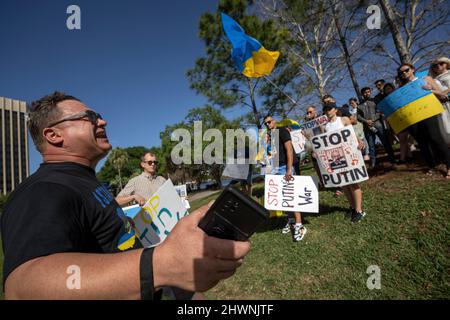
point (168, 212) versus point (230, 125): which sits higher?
point (230, 125)

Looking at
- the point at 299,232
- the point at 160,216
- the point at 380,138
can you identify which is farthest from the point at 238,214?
the point at 380,138

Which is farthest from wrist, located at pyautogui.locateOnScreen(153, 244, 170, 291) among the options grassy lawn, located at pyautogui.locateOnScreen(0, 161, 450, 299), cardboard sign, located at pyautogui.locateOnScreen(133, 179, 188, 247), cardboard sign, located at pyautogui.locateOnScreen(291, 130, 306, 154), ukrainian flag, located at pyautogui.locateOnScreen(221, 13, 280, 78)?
ukrainian flag, located at pyautogui.locateOnScreen(221, 13, 280, 78)

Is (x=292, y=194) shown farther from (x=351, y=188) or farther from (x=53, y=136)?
(x=53, y=136)

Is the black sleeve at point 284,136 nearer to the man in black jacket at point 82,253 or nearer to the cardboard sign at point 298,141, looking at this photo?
the cardboard sign at point 298,141

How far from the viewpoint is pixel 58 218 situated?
868 mm

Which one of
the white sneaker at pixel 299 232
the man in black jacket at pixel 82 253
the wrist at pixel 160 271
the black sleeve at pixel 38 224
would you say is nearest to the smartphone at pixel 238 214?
the man in black jacket at pixel 82 253

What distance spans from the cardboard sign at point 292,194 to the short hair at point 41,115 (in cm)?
360

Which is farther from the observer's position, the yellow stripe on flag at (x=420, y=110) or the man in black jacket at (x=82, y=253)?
the yellow stripe on flag at (x=420, y=110)

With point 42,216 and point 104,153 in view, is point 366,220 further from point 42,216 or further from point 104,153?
point 42,216

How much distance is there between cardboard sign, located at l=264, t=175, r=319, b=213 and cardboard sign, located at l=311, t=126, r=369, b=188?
1.15 ft

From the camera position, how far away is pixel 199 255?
2.10 ft

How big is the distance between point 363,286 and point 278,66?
12.6m

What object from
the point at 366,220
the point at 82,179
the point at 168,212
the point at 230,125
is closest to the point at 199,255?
the point at 82,179

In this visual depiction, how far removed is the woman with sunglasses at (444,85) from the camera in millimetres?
3980
